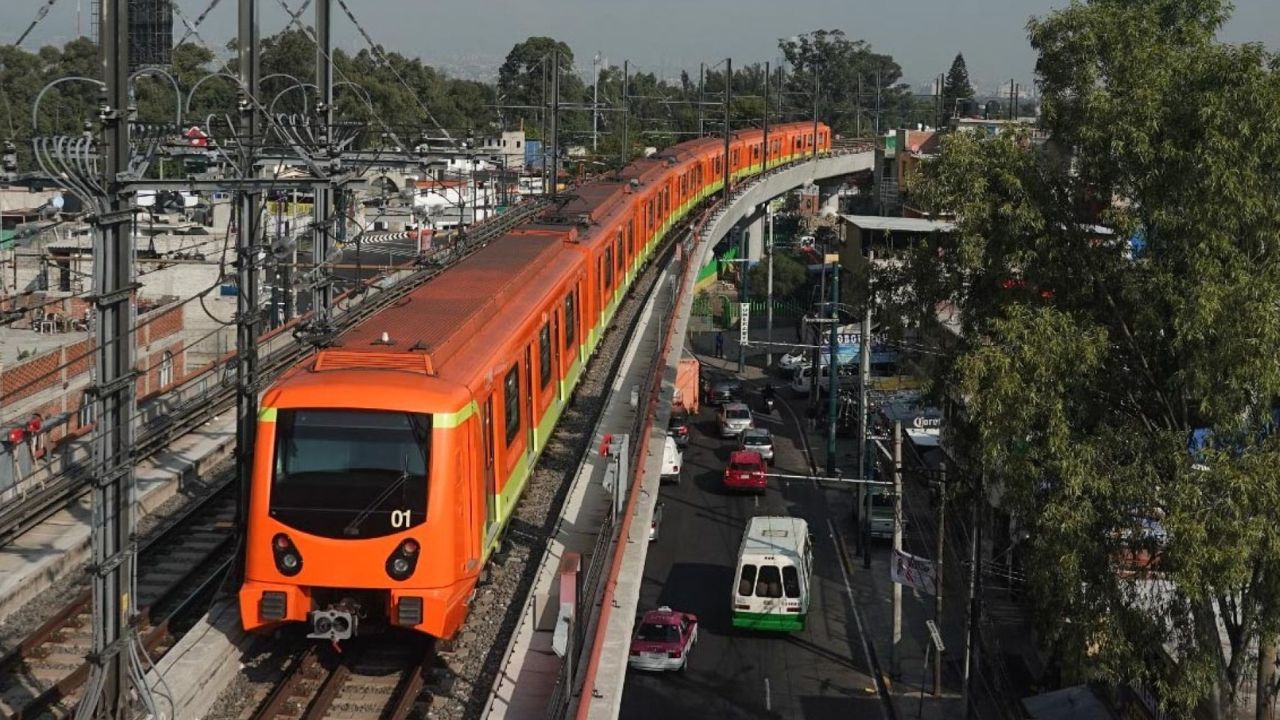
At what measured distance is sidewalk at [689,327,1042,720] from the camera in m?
20.0

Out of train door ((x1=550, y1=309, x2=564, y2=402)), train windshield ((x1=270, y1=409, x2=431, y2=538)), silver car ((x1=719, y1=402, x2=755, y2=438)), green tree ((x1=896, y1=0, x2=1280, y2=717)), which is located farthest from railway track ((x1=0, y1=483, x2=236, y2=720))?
silver car ((x1=719, y1=402, x2=755, y2=438))

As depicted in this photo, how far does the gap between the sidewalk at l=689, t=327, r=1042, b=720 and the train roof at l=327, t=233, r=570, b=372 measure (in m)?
5.19

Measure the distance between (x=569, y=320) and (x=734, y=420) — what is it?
20.0 metres

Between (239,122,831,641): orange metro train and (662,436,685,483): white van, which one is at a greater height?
(239,122,831,641): orange metro train

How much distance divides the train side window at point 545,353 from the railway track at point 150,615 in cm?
360

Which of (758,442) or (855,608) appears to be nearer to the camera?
(855,608)

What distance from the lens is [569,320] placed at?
18.1 m

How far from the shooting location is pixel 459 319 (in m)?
12.3

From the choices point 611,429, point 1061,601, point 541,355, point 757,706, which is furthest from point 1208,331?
point 757,706

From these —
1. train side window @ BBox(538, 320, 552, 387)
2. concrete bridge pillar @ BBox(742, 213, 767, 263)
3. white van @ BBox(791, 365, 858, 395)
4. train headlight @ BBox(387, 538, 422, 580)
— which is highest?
concrete bridge pillar @ BBox(742, 213, 767, 263)

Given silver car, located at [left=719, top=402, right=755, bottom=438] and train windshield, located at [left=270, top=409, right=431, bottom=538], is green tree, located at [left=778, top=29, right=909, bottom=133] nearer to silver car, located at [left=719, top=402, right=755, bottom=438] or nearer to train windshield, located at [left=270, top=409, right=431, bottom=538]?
silver car, located at [left=719, top=402, right=755, bottom=438]

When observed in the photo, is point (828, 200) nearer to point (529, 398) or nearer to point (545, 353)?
point (545, 353)

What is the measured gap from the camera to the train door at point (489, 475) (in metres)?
11.0

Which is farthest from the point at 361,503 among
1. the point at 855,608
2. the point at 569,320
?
the point at 855,608
